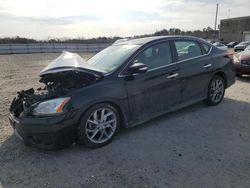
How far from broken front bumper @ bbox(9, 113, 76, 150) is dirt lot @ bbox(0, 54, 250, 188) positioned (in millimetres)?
225

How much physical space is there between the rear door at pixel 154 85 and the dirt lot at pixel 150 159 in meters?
0.36

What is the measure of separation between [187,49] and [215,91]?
1206 millimetres

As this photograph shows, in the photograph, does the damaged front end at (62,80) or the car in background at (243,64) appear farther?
the car in background at (243,64)

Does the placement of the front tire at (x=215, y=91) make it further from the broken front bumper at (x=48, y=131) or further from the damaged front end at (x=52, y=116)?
the broken front bumper at (x=48, y=131)

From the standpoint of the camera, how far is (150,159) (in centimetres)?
325

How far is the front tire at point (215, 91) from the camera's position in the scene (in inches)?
206

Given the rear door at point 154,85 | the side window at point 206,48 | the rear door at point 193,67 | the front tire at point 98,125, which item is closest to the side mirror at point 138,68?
the rear door at point 154,85

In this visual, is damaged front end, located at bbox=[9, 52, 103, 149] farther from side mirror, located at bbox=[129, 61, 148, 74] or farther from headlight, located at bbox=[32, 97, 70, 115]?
side mirror, located at bbox=[129, 61, 148, 74]

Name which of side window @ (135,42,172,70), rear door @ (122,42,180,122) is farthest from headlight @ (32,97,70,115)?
side window @ (135,42,172,70)

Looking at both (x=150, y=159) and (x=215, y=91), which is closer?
(x=150, y=159)

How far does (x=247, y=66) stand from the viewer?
7.96m

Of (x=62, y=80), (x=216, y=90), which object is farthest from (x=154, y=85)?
(x=216, y=90)

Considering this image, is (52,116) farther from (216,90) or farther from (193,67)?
(216,90)

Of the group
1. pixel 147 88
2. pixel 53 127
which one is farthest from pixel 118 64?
pixel 53 127
